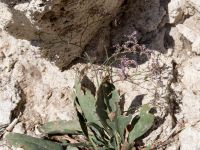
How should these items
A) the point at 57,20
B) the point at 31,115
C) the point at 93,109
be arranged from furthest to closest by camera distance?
the point at 31,115 < the point at 93,109 < the point at 57,20

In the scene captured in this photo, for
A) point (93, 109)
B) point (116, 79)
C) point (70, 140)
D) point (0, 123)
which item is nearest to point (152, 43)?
point (116, 79)

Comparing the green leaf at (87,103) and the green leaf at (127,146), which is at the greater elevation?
the green leaf at (87,103)

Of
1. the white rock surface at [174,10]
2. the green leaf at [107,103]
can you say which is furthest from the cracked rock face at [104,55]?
the green leaf at [107,103]

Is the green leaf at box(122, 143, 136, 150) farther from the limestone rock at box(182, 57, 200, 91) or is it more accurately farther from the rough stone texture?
the rough stone texture

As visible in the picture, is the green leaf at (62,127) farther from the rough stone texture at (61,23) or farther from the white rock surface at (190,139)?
the white rock surface at (190,139)

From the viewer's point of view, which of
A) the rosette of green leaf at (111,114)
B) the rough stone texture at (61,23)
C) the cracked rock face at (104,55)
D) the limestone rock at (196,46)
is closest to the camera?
the rough stone texture at (61,23)

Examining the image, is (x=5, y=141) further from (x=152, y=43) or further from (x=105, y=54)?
(x=152, y=43)

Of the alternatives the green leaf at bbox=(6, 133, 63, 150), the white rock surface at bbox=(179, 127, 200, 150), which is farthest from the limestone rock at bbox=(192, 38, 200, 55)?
the green leaf at bbox=(6, 133, 63, 150)
